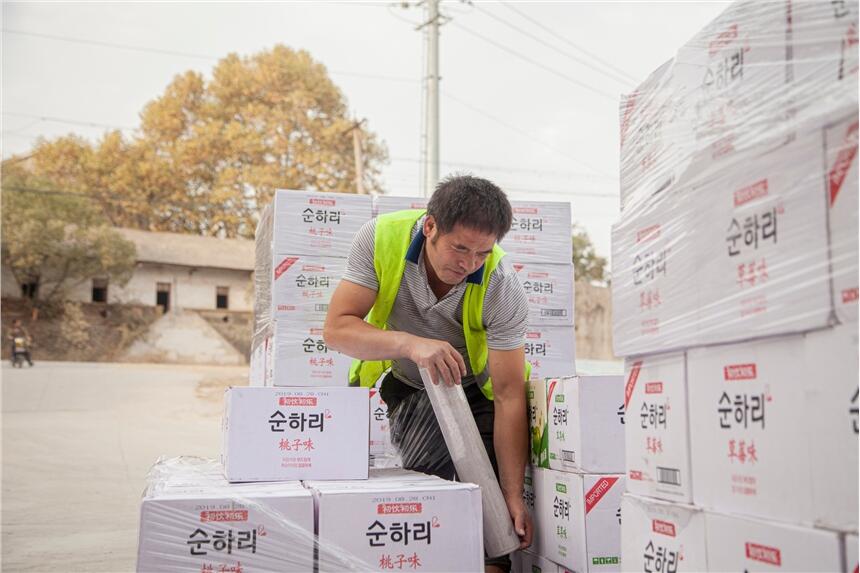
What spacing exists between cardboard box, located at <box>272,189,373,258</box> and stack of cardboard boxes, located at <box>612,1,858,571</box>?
2241 millimetres

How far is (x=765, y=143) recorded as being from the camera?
5.19 feet

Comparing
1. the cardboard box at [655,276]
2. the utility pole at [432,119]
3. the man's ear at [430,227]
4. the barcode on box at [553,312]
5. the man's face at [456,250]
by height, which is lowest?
the cardboard box at [655,276]

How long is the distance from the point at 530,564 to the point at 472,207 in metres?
1.37

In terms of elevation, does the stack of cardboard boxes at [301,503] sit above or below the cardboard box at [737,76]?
below

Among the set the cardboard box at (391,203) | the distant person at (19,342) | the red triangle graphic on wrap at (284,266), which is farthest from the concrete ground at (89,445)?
the cardboard box at (391,203)

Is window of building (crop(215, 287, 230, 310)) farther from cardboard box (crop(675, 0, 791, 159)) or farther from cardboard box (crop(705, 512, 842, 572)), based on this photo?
cardboard box (crop(705, 512, 842, 572))

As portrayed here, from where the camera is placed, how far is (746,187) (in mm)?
1633

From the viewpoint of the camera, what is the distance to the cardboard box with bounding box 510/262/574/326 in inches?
169

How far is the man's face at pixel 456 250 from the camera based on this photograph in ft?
8.62

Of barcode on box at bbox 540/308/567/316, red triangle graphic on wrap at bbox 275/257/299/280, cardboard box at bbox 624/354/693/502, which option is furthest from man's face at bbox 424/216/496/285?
barcode on box at bbox 540/308/567/316

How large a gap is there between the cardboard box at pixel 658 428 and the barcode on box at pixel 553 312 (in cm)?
216

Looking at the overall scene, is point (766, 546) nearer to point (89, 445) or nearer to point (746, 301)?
point (746, 301)

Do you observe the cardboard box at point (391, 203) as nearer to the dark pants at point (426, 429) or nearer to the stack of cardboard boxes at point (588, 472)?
the dark pants at point (426, 429)

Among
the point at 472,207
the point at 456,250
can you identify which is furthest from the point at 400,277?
the point at 472,207
